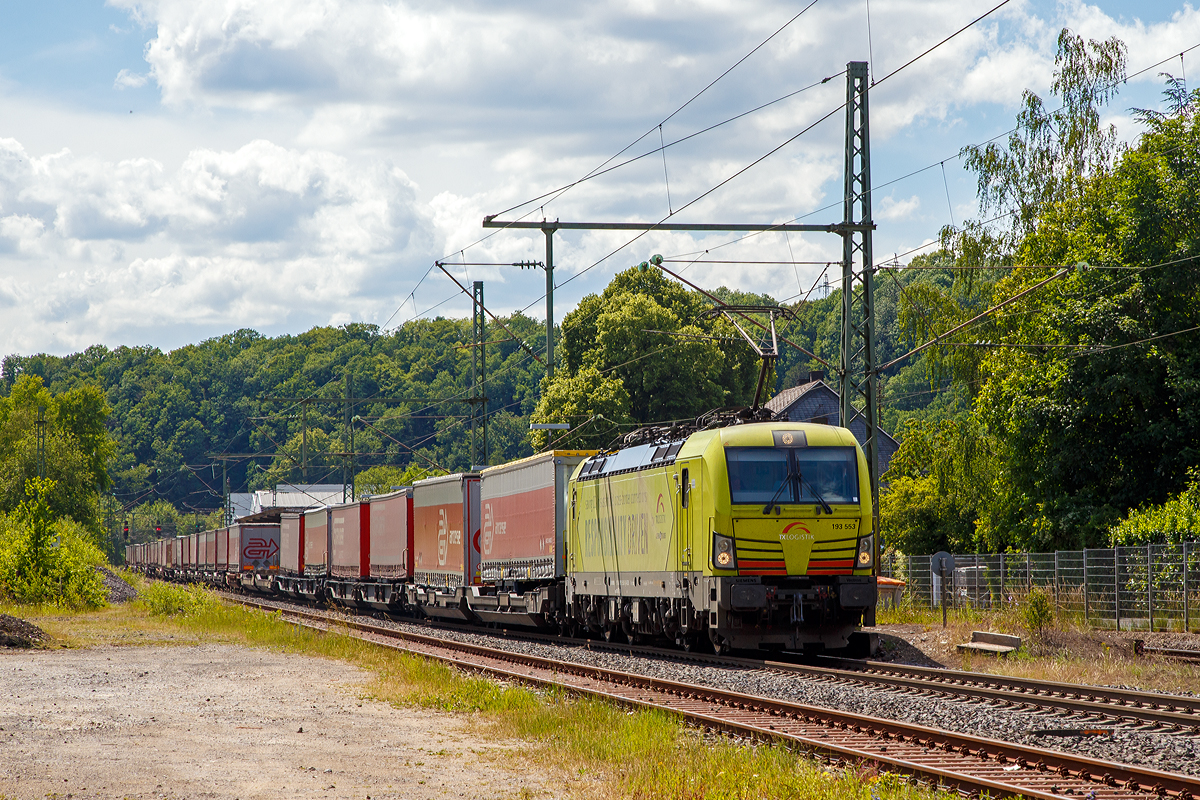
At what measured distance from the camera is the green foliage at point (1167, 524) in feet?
90.4

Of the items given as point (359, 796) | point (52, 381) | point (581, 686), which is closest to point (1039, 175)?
point (581, 686)

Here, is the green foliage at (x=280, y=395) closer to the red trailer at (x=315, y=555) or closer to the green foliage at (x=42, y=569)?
the red trailer at (x=315, y=555)

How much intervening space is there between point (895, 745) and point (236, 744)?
20.1ft

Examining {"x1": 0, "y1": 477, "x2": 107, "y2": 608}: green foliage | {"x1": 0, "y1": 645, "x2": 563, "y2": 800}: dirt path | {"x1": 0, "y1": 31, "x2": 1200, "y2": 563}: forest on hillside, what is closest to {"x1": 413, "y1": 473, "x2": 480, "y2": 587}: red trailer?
{"x1": 0, "y1": 31, "x2": 1200, "y2": 563}: forest on hillside

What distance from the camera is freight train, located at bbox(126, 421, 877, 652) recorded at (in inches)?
746

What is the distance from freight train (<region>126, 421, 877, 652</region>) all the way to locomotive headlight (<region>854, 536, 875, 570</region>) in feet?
0.07

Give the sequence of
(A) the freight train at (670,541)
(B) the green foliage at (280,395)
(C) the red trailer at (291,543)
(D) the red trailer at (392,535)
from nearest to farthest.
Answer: (A) the freight train at (670,541), (D) the red trailer at (392,535), (C) the red trailer at (291,543), (B) the green foliage at (280,395)

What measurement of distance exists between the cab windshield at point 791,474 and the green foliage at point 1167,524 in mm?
11503

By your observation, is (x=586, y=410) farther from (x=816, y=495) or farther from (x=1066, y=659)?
(x=1066, y=659)

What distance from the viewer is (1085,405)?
34094mm

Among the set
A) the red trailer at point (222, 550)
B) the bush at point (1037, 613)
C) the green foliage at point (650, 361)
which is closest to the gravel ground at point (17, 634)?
the bush at point (1037, 613)

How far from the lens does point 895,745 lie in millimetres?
11445

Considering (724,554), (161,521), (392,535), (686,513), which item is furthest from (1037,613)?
(161,521)

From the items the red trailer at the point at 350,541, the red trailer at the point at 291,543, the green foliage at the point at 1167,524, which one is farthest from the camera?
the red trailer at the point at 291,543
